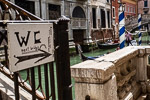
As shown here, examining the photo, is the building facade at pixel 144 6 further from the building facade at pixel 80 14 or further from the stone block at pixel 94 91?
the stone block at pixel 94 91

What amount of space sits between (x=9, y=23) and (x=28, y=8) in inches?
321

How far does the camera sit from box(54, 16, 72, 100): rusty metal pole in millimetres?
1053

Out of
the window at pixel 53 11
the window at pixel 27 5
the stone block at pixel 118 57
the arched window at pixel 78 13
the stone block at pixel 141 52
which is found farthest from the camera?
the arched window at pixel 78 13

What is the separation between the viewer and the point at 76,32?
38.0 feet

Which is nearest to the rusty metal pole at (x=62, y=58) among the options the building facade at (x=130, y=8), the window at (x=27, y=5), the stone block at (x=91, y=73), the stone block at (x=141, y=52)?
the stone block at (x=91, y=73)

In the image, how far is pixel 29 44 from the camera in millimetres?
877

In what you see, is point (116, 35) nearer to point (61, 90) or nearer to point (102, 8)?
point (102, 8)

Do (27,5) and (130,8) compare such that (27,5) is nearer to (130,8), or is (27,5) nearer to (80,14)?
(80,14)

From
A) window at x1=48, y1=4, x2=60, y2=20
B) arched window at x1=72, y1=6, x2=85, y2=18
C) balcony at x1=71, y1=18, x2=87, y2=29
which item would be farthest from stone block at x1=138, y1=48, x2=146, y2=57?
arched window at x1=72, y1=6, x2=85, y2=18

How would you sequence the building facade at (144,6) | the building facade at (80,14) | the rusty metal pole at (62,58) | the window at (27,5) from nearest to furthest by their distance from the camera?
1. the rusty metal pole at (62,58)
2. the window at (27,5)
3. the building facade at (80,14)
4. the building facade at (144,6)

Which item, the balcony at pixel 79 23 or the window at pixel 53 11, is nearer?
the window at pixel 53 11

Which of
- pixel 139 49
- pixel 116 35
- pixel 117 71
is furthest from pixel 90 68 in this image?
pixel 116 35

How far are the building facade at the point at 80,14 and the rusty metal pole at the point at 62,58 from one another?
6600mm

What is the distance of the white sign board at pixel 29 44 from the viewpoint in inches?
32.4
